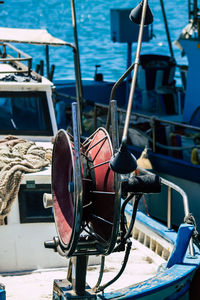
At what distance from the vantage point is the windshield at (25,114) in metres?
8.90

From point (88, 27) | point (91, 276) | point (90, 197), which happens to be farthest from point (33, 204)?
point (88, 27)

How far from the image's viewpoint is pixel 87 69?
Result: 38.3m

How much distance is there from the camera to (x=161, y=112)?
15.4 m

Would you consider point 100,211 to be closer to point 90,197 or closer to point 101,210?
point 101,210

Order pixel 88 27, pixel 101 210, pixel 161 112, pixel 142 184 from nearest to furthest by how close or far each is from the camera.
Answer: pixel 142 184 → pixel 101 210 → pixel 161 112 → pixel 88 27

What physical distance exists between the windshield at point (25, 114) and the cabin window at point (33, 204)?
1.85 meters

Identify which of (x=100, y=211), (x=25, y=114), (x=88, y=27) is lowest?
(x=100, y=211)

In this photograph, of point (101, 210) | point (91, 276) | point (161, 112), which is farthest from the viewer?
point (161, 112)

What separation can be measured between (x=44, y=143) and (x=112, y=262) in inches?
82.3

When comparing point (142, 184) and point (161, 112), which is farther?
point (161, 112)

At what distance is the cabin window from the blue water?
26579mm

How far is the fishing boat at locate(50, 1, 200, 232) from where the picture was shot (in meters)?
12.0

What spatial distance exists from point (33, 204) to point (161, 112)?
8.68 meters

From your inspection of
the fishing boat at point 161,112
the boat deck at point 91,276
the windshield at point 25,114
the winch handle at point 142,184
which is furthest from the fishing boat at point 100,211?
the fishing boat at point 161,112
